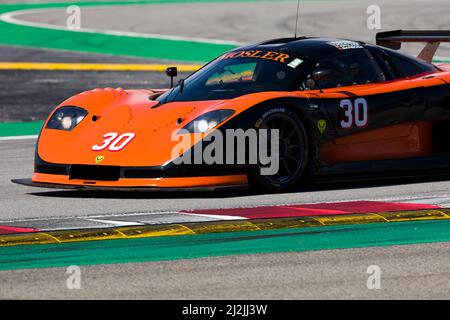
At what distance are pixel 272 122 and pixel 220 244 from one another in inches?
90.9

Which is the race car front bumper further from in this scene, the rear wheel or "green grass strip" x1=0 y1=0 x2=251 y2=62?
"green grass strip" x1=0 y1=0 x2=251 y2=62

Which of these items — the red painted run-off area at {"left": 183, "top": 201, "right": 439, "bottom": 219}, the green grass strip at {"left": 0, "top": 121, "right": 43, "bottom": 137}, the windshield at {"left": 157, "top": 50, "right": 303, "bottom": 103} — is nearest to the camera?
the red painted run-off area at {"left": 183, "top": 201, "right": 439, "bottom": 219}

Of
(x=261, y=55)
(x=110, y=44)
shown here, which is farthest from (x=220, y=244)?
(x=110, y=44)

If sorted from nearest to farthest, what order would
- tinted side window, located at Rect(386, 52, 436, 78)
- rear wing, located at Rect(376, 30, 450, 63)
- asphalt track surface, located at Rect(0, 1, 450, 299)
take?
asphalt track surface, located at Rect(0, 1, 450, 299)
tinted side window, located at Rect(386, 52, 436, 78)
rear wing, located at Rect(376, 30, 450, 63)

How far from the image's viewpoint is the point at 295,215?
8266 millimetres

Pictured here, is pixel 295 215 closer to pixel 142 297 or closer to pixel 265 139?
pixel 265 139

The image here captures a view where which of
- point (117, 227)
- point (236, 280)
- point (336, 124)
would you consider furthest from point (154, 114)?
point (236, 280)

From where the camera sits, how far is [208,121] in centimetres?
924

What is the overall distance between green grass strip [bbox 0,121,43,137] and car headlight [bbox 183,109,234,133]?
538cm

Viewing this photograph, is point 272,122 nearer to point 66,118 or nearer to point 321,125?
point 321,125

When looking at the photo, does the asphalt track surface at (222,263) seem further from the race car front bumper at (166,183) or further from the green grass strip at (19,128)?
the green grass strip at (19,128)

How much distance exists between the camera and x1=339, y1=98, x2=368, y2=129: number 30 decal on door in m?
9.84

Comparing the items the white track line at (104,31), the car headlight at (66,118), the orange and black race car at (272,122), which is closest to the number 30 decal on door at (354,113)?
the orange and black race car at (272,122)

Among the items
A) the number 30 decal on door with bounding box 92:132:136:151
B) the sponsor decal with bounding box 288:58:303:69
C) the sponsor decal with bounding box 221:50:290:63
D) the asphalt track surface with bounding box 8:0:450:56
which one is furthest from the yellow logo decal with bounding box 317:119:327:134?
the asphalt track surface with bounding box 8:0:450:56
